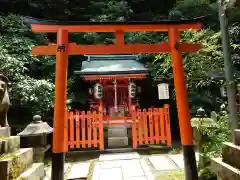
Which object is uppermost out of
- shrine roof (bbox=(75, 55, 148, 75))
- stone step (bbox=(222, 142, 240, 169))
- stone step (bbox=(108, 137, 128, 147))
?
shrine roof (bbox=(75, 55, 148, 75))

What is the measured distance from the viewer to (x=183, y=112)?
13.7ft

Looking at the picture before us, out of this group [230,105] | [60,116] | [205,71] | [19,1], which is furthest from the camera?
[19,1]

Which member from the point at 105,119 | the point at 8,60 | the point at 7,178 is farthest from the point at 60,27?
the point at 105,119

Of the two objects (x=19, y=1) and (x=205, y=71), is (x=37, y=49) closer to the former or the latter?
(x=205, y=71)

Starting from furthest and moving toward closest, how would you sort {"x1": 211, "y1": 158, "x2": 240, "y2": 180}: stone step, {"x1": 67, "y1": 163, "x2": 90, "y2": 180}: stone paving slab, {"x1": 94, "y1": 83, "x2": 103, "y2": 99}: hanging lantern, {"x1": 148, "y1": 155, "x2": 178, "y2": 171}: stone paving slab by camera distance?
1. {"x1": 94, "y1": 83, "x2": 103, "y2": 99}: hanging lantern
2. {"x1": 148, "y1": 155, "x2": 178, "y2": 171}: stone paving slab
3. {"x1": 67, "y1": 163, "x2": 90, "y2": 180}: stone paving slab
4. {"x1": 211, "y1": 158, "x2": 240, "y2": 180}: stone step

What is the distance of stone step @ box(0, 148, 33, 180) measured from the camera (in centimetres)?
260

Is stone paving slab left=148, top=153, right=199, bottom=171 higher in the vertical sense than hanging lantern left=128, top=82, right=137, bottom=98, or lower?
lower

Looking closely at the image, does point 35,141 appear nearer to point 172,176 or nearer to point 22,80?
point 172,176

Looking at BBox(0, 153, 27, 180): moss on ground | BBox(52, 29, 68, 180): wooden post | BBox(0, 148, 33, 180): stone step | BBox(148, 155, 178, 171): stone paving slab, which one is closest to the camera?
BBox(0, 148, 33, 180): stone step

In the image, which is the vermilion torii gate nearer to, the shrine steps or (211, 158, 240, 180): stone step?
(211, 158, 240, 180): stone step

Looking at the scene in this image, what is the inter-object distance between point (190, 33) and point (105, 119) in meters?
5.57

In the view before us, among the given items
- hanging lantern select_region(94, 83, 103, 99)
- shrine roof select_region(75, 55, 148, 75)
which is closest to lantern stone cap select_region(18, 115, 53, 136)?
shrine roof select_region(75, 55, 148, 75)

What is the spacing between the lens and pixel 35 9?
13797 millimetres

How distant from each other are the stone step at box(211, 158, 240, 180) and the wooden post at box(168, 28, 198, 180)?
2.84 ft
